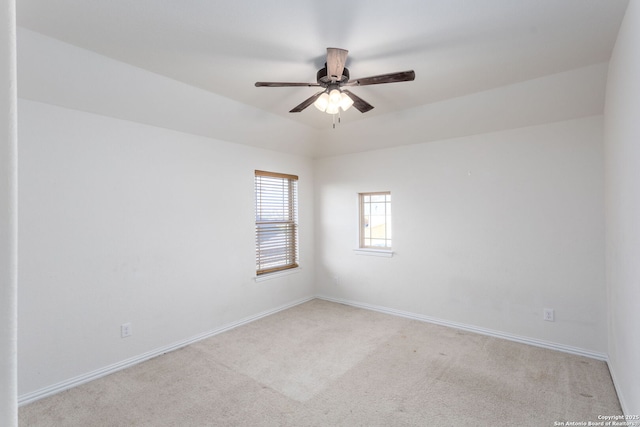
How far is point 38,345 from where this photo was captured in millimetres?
2469

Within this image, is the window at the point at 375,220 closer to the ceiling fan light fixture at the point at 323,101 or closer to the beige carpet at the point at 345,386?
the beige carpet at the point at 345,386

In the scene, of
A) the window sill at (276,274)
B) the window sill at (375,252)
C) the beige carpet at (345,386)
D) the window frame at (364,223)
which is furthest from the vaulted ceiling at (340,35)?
the beige carpet at (345,386)

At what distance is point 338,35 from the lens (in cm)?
215

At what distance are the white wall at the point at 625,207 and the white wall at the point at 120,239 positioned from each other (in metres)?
3.63

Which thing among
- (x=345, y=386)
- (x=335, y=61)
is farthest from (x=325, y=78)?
(x=345, y=386)

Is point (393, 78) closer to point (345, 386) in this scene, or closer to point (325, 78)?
point (325, 78)

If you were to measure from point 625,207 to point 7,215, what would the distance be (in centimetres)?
296

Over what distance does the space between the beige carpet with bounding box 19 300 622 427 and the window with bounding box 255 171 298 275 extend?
123 centimetres

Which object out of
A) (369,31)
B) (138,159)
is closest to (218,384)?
(138,159)

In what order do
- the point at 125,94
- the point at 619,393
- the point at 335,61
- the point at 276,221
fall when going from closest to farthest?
the point at 335,61 → the point at 619,393 → the point at 125,94 → the point at 276,221

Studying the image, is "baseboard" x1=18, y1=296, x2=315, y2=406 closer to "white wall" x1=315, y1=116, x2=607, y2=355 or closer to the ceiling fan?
"white wall" x1=315, y1=116, x2=607, y2=355

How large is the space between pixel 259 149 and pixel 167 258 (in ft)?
6.09

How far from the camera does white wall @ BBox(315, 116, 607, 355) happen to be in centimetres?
307

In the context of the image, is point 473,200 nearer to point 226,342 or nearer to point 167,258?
point 226,342
